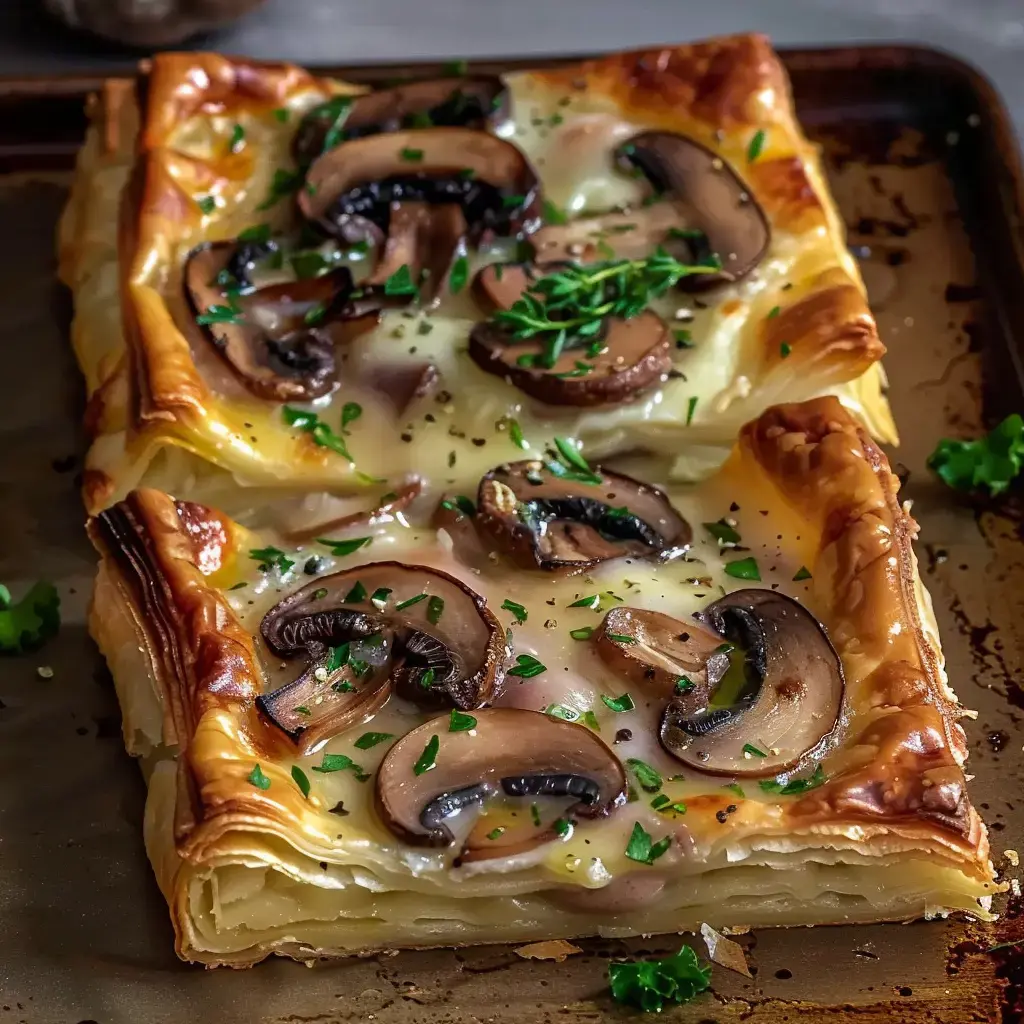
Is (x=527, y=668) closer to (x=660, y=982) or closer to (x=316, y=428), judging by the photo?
(x=660, y=982)

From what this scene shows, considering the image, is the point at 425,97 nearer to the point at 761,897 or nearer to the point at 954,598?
the point at 954,598

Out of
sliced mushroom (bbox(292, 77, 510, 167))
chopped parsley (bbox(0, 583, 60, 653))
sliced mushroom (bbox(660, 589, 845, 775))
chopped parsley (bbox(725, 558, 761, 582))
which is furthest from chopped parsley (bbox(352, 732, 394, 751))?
sliced mushroom (bbox(292, 77, 510, 167))

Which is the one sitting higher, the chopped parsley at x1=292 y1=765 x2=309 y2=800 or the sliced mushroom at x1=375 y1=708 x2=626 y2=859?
the sliced mushroom at x1=375 y1=708 x2=626 y2=859

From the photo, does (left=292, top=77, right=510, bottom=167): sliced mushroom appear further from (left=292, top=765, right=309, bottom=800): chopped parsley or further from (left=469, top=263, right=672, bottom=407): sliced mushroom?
(left=292, top=765, right=309, bottom=800): chopped parsley

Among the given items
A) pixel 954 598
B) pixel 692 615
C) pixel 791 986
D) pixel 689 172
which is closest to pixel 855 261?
pixel 689 172

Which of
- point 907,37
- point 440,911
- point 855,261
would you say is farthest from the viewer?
point 907,37

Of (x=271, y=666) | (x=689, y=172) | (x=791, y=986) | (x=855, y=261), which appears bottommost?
→ (x=791, y=986)

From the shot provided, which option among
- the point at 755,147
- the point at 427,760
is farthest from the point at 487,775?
the point at 755,147
